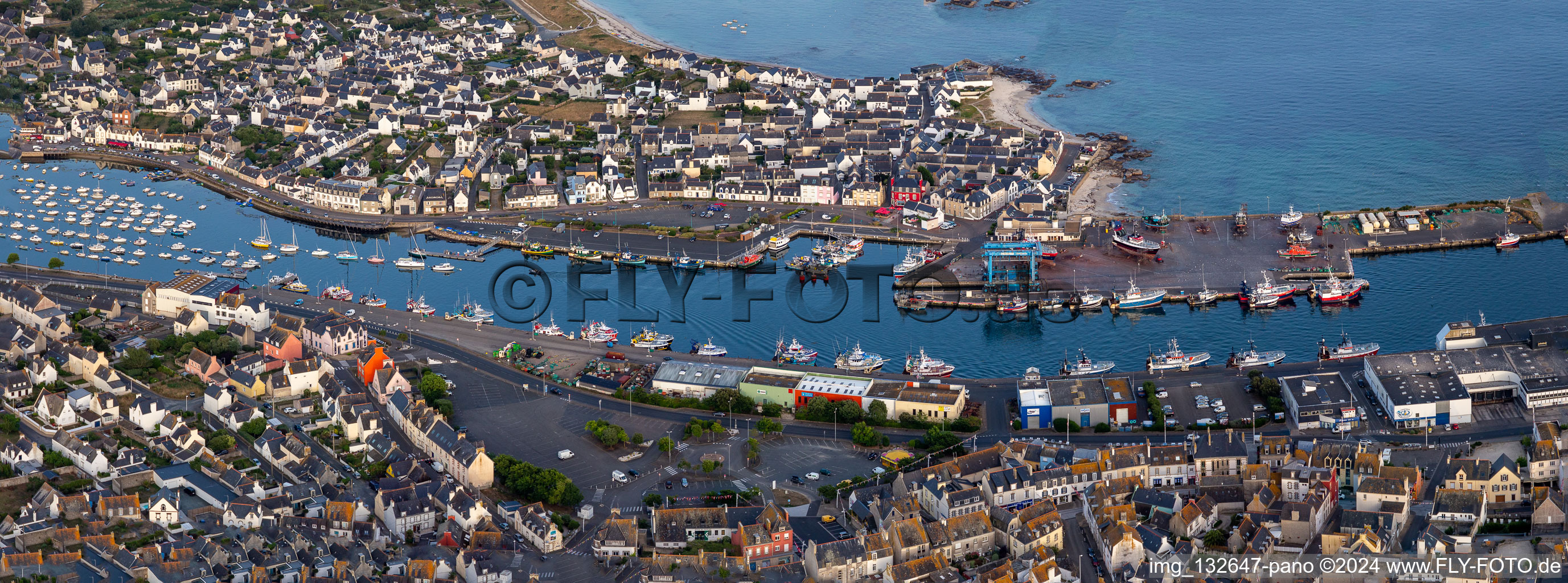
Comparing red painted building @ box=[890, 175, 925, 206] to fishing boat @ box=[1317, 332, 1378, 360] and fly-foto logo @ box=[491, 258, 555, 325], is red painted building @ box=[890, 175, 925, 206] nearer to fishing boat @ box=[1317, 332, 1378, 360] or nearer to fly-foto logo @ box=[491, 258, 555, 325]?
fly-foto logo @ box=[491, 258, 555, 325]

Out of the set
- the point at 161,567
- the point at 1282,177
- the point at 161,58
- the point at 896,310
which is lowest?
the point at 161,567

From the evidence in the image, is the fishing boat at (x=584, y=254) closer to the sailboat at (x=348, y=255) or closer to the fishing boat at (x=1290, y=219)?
the sailboat at (x=348, y=255)

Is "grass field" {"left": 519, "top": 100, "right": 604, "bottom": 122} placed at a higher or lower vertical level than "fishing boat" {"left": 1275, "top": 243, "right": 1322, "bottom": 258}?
higher

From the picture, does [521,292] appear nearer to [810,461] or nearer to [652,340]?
[652,340]

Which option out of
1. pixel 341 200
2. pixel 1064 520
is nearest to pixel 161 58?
pixel 341 200

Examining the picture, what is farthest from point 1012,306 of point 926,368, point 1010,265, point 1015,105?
point 1015,105

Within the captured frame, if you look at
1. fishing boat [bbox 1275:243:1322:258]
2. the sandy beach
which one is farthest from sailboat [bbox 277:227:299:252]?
fishing boat [bbox 1275:243:1322:258]

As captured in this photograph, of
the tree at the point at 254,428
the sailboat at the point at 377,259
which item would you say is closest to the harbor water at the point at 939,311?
the sailboat at the point at 377,259

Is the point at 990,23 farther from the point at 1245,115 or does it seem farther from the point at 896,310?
the point at 896,310
